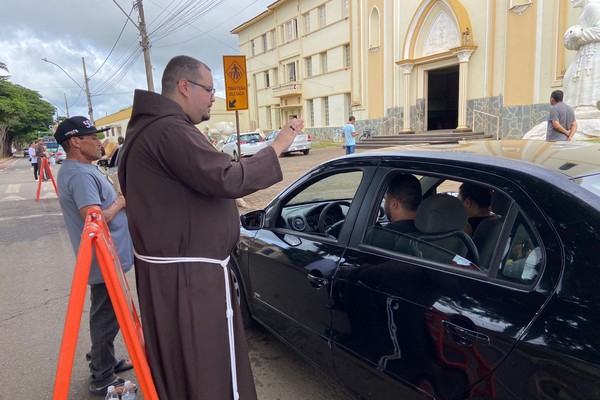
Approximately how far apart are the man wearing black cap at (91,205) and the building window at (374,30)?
21.4 meters

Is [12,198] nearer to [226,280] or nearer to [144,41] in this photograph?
[144,41]

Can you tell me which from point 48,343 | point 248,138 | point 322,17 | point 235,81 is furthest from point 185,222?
point 322,17

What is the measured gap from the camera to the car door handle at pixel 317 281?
2350 millimetres

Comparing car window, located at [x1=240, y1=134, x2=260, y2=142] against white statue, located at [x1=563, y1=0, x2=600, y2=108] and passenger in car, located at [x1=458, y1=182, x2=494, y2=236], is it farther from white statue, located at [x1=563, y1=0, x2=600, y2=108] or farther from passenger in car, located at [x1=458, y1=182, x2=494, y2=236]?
passenger in car, located at [x1=458, y1=182, x2=494, y2=236]

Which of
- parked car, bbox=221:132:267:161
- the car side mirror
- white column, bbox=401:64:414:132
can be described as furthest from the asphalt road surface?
white column, bbox=401:64:414:132

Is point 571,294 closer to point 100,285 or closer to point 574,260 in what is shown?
point 574,260

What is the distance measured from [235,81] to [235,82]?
0.02m

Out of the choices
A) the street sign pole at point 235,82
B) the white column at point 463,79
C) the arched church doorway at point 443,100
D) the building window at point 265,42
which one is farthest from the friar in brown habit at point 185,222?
the building window at point 265,42

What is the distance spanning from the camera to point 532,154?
1.98 meters

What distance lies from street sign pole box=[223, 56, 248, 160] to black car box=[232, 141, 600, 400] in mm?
4736

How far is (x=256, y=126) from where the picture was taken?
40.3 metres

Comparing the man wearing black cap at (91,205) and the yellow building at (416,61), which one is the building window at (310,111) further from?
the man wearing black cap at (91,205)

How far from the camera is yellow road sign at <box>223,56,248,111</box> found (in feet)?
23.3

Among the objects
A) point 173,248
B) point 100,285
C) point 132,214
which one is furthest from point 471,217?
point 100,285
